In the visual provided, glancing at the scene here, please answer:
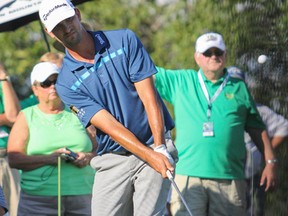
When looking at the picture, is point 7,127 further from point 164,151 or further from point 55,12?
point 164,151

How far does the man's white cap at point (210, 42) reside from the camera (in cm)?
943

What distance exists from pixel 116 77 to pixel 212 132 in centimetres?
213

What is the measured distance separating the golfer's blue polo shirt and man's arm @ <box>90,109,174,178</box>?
7cm

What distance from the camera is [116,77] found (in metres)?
7.20

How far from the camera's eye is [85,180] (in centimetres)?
930

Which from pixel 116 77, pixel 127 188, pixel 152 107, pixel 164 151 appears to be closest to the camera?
pixel 164 151

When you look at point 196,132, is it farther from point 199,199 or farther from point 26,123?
point 26,123

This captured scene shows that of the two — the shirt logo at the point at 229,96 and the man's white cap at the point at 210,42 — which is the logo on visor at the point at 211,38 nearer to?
the man's white cap at the point at 210,42

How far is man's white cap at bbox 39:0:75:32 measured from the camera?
709cm

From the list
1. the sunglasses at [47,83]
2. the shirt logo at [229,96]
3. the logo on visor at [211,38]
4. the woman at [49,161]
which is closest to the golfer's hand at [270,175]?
the shirt logo at [229,96]

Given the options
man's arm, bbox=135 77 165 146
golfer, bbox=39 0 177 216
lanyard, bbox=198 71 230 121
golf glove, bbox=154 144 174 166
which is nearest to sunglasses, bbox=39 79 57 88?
lanyard, bbox=198 71 230 121

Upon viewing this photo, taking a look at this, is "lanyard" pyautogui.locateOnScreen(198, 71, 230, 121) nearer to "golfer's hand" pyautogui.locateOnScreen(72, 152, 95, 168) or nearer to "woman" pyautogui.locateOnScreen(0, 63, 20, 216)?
"golfer's hand" pyautogui.locateOnScreen(72, 152, 95, 168)

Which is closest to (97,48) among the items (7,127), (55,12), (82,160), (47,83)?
(55,12)

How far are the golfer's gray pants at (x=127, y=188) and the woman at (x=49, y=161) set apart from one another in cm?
171
